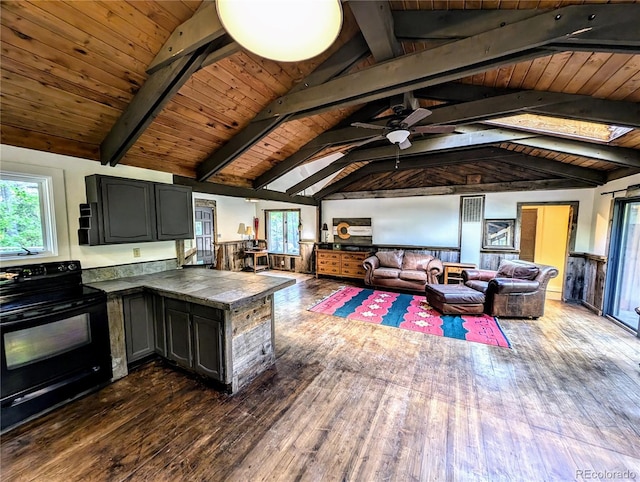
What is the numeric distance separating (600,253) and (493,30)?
5.01 meters

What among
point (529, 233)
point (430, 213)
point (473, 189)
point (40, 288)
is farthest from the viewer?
point (529, 233)

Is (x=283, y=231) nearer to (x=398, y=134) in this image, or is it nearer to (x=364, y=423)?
(x=398, y=134)

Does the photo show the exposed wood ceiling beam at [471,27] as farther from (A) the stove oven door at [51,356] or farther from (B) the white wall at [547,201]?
(B) the white wall at [547,201]

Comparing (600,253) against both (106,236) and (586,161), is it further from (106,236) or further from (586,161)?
(106,236)

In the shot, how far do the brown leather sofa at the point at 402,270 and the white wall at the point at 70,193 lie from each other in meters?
4.87

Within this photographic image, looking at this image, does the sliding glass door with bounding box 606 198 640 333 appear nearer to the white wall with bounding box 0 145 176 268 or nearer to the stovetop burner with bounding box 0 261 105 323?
the stovetop burner with bounding box 0 261 105 323

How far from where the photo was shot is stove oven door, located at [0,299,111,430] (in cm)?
197

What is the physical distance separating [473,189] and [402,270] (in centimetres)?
254

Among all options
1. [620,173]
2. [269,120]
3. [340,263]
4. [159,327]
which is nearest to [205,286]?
[159,327]

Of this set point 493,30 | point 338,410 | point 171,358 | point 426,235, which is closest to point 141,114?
point 171,358

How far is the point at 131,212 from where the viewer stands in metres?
2.98

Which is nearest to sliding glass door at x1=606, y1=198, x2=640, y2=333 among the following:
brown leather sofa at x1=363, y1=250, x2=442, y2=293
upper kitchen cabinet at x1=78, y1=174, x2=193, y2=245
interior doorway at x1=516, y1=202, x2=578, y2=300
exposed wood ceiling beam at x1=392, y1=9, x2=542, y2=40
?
interior doorway at x1=516, y1=202, x2=578, y2=300

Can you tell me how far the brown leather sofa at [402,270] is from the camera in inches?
231

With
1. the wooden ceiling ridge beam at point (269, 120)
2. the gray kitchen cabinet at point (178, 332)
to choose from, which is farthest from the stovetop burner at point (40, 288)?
the wooden ceiling ridge beam at point (269, 120)
